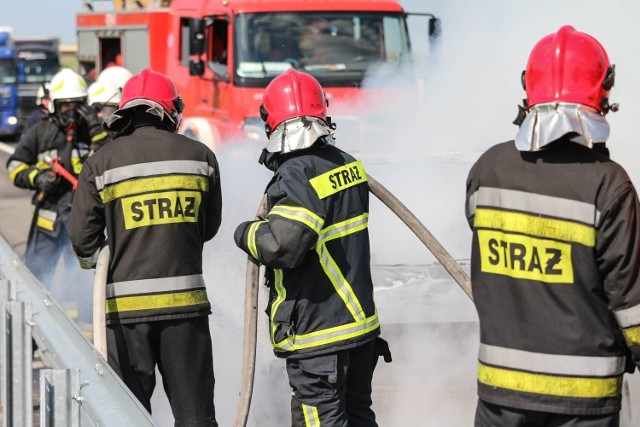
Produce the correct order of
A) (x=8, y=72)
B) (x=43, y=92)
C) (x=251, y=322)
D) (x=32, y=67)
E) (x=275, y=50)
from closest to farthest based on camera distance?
1. (x=251, y=322)
2. (x=43, y=92)
3. (x=275, y=50)
4. (x=8, y=72)
5. (x=32, y=67)

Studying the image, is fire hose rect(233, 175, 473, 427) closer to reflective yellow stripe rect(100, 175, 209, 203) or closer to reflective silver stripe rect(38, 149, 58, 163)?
reflective yellow stripe rect(100, 175, 209, 203)

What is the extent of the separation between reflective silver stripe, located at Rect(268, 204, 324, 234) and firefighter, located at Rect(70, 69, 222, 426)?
707mm

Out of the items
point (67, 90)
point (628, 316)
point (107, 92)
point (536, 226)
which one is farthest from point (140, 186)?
point (107, 92)

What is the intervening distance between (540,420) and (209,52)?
27.4ft

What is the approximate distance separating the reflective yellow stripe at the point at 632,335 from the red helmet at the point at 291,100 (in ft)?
4.89

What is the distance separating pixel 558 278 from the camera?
9.67 ft

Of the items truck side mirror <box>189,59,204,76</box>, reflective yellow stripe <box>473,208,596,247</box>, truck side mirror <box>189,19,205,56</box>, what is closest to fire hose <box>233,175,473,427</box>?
reflective yellow stripe <box>473,208,596,247</box>

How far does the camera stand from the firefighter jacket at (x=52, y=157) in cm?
741

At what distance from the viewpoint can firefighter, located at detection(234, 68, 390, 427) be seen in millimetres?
3707

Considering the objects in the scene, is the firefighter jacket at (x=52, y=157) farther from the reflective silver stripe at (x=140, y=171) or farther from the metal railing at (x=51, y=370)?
the reflective silver stripe at (x=140, y=171)

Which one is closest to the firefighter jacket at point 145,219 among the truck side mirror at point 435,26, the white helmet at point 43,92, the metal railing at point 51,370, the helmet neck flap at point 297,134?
the metal railing at point 51,370

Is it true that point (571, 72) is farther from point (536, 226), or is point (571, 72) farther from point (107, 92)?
point (107, 92)

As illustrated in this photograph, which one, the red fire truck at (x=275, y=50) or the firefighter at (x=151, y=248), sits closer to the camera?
the firefighter at (x=151, y=248)

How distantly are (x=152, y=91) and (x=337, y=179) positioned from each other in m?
1.04
